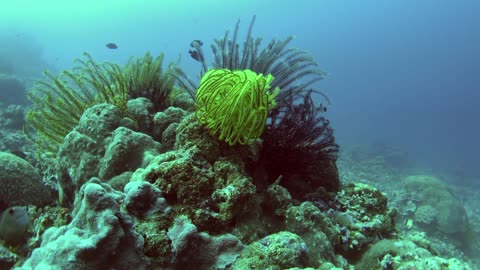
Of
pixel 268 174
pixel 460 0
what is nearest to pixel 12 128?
pixel 268 174

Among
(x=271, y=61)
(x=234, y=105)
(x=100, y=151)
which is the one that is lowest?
(x=100, y=151)

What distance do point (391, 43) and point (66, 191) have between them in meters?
212

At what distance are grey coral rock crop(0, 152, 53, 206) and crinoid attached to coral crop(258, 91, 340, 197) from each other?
2612 millimetres

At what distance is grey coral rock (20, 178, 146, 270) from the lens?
2111 millimetres

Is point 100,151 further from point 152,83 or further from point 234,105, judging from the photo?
point 152,83

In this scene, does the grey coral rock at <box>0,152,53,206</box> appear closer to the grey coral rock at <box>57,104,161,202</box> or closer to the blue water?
the grey coral rock at <box>57,104,161,202</box>

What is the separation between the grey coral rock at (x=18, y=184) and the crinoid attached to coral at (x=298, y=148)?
2612 millimetres

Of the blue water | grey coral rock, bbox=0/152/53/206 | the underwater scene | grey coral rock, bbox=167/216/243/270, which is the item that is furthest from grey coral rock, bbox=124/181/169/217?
the blue water

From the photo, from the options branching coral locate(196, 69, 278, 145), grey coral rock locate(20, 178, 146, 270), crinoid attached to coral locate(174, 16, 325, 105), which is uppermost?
crinoid attached to coral locate(174, 16, 325, 105)

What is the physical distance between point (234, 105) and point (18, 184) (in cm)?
248

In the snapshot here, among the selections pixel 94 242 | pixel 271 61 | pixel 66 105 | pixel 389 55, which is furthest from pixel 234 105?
pixel 389 55

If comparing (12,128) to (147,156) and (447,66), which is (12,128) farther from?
(447,66)

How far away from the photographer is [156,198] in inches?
115

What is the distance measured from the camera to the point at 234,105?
331cm
